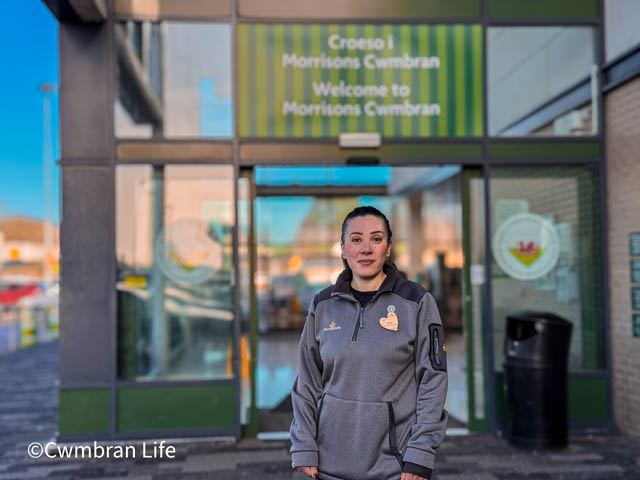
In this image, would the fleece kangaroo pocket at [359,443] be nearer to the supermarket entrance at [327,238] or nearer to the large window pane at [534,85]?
the large window pane at [534,85]

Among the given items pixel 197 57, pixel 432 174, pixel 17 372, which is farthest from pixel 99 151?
pixel 432 174

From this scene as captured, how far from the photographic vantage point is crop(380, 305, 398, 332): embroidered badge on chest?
232 centimetres

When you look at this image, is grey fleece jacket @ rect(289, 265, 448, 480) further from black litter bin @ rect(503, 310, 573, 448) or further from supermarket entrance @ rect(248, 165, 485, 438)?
supermarket entrance @ rect(248, 165, 485, 438)

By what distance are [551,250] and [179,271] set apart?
3.63 metres

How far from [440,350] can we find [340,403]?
42 cm

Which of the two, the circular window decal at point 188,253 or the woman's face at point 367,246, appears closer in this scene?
the woman's face at point 367,246

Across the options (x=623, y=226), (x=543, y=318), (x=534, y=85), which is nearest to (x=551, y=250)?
(x=623, y=226)

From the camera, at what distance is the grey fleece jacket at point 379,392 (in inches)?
88.9

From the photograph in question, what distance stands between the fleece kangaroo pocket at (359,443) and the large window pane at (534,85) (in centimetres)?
450

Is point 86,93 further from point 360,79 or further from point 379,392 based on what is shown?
point 379,392

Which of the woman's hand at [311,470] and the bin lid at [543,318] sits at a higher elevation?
the bin lid at [543,318]

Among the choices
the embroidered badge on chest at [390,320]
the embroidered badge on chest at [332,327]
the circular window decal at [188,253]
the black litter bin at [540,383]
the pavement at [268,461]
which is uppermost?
the circular window decal at [188,253]

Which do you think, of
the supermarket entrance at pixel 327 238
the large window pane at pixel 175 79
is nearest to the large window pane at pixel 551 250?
the large window pane at pixel 175 79

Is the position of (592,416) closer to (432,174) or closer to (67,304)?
(67,304)
